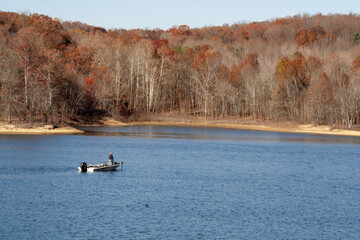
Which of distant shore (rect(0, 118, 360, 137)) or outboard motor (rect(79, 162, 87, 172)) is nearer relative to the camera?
outboard motor (rect(79, 162, 87, 172))

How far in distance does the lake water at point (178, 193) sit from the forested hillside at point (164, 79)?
21586 millimetres

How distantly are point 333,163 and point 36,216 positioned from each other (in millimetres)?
32951

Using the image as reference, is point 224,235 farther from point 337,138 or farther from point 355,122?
point 355,122

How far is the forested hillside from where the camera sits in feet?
257

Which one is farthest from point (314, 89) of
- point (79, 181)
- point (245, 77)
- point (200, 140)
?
point (79, 181)

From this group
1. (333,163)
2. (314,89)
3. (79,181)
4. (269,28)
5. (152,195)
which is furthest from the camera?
(269,28)

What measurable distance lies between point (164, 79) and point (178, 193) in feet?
258

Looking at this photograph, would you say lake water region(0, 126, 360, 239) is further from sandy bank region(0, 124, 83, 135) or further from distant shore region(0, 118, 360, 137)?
distant shore region(0, 118, 360, 137)

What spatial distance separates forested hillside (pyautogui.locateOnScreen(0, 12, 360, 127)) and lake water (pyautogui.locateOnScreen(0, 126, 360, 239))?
70.8ft

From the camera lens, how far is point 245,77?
106688mm

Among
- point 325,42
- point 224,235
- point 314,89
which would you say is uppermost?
point 325,42

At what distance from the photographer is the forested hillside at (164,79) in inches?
3081

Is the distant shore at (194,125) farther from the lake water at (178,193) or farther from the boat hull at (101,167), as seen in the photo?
the boat hull at (101,167)

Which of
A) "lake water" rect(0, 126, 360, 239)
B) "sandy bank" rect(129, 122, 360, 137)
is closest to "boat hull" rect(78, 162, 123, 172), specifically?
A: "lake water" rect(0, 126, 360, 239)
